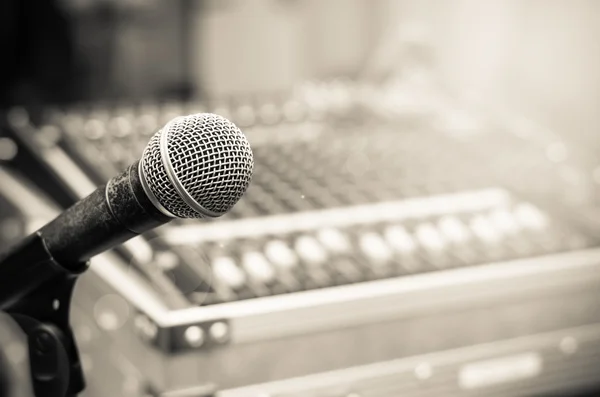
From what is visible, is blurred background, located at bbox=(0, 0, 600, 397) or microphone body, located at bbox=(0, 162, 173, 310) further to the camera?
blurred background, located at bbox=(0, 0, 600, 397)

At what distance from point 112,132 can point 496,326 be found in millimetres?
553

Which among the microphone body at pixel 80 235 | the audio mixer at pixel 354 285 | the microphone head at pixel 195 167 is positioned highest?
the microphone head at pixel 195 167

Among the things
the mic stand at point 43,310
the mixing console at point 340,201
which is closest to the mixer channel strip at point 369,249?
the mixing console at point 340,201

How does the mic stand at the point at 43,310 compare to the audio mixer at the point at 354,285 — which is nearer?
the mic stand at the point at 43,310

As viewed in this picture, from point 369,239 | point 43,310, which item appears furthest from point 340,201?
point 43,310

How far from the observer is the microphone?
18.4 inches

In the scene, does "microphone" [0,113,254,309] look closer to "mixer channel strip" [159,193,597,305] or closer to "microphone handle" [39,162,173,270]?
"microphone handle" [39,162,173,270]

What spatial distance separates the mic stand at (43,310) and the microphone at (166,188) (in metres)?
0.02

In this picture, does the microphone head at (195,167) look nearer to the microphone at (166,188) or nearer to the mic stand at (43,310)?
the microphone at (166,188)

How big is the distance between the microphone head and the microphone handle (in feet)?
0.05

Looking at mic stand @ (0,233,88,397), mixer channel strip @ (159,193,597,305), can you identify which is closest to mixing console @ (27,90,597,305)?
mixer channel strip @ (159,193,597,305)

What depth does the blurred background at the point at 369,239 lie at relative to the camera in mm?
694

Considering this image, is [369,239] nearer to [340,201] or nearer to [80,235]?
[340,201]

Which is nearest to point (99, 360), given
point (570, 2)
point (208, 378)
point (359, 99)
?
point (208, 378)
